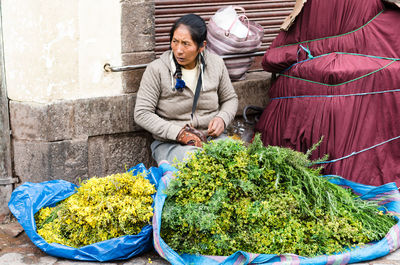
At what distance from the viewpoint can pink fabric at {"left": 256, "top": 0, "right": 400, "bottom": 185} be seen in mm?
4215

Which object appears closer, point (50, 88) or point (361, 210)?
point (361, 210)

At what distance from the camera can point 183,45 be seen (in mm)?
4219

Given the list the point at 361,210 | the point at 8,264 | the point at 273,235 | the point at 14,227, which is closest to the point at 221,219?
the point at 273,235

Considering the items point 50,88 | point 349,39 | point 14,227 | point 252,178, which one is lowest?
point 14,227

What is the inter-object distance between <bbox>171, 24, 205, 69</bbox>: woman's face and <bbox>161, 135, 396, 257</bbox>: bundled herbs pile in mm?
919

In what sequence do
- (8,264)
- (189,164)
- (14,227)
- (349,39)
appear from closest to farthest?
(8,264) < (189,164) < (14,227) < (349,39)

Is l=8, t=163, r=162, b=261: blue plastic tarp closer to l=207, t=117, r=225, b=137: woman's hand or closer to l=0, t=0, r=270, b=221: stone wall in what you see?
l=0, t=0, r=270, b=221: stone wall

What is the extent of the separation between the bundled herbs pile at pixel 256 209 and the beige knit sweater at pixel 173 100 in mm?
739

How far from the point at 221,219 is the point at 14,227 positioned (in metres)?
1.63

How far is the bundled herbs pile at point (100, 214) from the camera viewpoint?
11.4ft

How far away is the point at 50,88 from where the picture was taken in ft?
13.6

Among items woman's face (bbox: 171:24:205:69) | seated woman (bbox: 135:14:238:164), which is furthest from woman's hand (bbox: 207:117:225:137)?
woman's face (bbox: 171:24:205:69)

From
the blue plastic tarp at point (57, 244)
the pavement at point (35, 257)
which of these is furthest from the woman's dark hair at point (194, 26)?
the pavement at point (35, 257)

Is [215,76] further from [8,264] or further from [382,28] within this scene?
[8,264]
